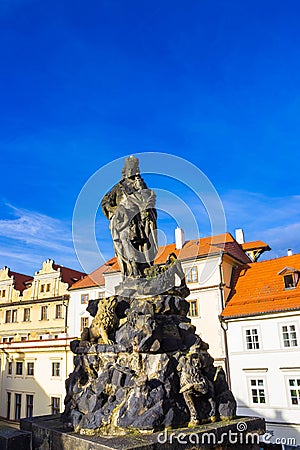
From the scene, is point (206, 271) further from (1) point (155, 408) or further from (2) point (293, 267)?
(1) point (155, 408)

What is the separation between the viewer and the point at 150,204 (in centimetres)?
973

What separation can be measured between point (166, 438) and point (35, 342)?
21394 millimetres

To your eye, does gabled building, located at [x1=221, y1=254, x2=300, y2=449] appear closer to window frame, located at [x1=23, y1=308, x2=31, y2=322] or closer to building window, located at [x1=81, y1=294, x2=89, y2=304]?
building window, located at [x1=81, y1=294, x2=89, y2=304]

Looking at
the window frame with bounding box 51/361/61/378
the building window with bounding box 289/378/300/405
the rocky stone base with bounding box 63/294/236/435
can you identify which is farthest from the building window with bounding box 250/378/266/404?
the rocky stone base with bounding box 63/294/236/435

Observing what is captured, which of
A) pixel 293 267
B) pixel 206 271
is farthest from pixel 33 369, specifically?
pixel 293 267

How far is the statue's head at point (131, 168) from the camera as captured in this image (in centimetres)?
1020

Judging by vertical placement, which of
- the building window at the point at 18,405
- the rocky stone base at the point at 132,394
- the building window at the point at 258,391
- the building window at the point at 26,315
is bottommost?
the building window at the point at 18,405

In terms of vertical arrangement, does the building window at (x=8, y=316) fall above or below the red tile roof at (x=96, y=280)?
below

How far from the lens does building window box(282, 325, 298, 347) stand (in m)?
Result: 20.5

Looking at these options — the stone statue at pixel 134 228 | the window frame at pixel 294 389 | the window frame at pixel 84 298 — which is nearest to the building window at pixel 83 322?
the window frame at pixel 84 298

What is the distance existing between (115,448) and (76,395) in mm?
2299

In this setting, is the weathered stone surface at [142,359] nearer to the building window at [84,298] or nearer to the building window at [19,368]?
the building window at [19,368]

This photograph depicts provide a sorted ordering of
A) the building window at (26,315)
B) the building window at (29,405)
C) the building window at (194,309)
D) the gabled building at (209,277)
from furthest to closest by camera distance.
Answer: the building window at (26,315)
the building window at (194,309)
the building window at (29,405)
the gabled building at (209,277)

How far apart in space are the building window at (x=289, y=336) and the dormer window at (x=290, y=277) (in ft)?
7.69
